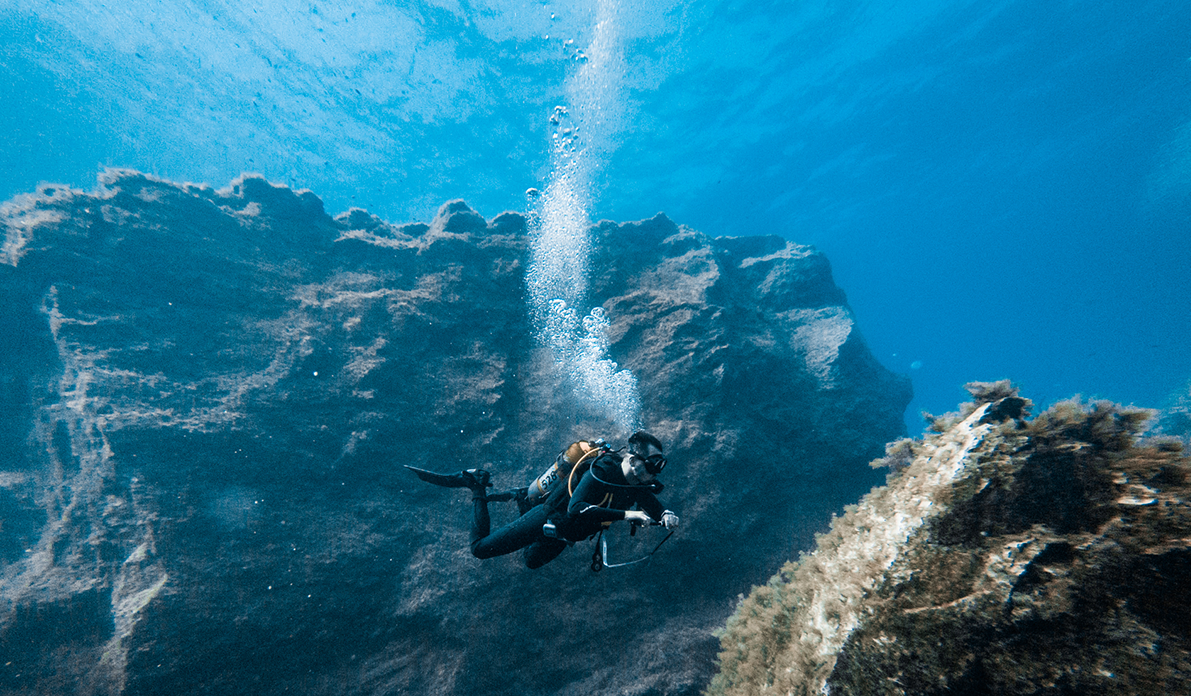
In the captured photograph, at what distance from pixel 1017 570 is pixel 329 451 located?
31.0 feet

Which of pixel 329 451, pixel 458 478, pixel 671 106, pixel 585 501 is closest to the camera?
pixel 585 501

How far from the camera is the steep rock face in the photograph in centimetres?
577

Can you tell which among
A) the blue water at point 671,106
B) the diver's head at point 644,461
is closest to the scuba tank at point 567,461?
the diver's head at point 644,461

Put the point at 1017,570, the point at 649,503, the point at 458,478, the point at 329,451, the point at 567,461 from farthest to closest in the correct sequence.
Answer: the point at 329,451 → the point at 458,478 → the point at 567,461 → the point at 649,503 → the point at 1017,570

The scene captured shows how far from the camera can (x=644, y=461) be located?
140 inches

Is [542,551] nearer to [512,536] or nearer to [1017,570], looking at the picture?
[512,536]

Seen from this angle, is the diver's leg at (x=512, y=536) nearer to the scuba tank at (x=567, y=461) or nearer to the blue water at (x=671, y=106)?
the scuba tank at (x=567, y=461)

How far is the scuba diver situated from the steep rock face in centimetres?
317

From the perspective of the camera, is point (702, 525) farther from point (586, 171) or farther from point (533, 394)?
point (586, 171)

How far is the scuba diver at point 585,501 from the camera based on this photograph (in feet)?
11.7

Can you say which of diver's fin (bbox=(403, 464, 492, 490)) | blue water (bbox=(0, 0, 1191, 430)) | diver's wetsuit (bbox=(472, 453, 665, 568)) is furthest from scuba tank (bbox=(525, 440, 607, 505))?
blue water (bbox=(0, 0, 1191, 430))

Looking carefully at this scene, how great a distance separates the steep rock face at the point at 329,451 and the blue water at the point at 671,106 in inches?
282

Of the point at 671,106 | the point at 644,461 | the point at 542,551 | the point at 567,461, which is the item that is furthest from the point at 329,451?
the point at 671,106

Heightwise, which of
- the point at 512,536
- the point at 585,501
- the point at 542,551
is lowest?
the point at 542,551
